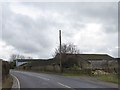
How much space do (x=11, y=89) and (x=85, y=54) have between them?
82.9m

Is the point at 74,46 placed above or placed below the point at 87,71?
above

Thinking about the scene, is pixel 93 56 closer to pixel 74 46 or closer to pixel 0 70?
pixel 74 46

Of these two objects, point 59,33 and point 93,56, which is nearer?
point 59,33

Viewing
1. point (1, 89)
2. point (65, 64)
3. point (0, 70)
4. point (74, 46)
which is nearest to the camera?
point (1, 89)

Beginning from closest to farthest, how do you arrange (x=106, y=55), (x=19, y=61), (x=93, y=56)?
(x=93, y=56), (x=106, y=55), (x=19, y=61)

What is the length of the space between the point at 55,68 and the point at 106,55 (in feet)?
152

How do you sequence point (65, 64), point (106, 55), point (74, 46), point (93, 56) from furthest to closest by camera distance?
point (106, 55), point (93, 56), point (74, 46), point (65, 64)

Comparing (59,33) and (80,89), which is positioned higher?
(59,33)

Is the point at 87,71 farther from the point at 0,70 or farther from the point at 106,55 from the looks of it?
the point at 106,55

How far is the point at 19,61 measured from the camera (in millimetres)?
161375

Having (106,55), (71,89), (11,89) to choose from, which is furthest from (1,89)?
(106,55)

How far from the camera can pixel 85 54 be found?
10431 cm

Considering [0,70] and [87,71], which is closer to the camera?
[0,70]

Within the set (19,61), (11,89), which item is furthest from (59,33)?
(19,61)
